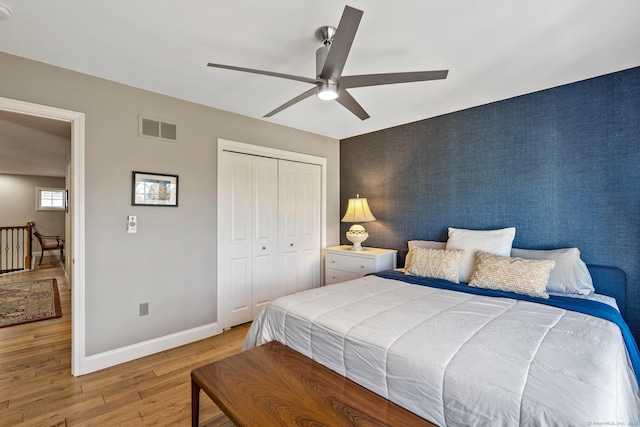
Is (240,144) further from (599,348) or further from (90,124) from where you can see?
(599,348)

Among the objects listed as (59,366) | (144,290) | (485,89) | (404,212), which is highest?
(485,89)

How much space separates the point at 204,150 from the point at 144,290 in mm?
1441

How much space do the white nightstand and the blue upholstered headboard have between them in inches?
71.7

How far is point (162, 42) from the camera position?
6.40 feet

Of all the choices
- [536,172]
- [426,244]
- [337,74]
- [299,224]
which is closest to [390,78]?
[337,74]

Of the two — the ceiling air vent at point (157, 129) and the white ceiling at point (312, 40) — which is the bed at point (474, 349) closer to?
the white ceiling at point (312, 40)

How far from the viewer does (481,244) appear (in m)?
2.68

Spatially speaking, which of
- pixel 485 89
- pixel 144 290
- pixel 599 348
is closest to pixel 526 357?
pixel 599 348

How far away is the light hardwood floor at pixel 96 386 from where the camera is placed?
1.85 metres

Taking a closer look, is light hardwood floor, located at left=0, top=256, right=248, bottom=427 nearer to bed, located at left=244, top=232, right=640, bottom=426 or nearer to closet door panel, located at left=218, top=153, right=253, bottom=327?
closet door panel, located at left=218, top=153, right=253, bottom=327

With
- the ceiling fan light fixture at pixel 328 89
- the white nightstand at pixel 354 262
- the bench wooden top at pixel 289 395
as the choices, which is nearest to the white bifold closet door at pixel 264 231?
the white nightstand at pixel 354 262

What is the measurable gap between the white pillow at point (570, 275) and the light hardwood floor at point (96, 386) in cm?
250

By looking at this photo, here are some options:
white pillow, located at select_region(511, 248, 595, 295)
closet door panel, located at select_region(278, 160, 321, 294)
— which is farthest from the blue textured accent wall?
closet door panel, located at select_region(278, 160, 321, 294)

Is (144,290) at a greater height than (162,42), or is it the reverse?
(162,42)
